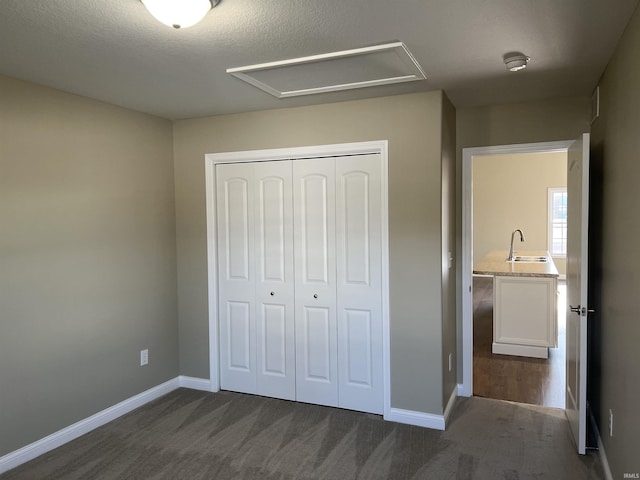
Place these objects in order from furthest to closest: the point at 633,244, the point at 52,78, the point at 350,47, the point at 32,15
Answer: the point at 52,78
the point at 350,47
the point at 633,244
the point at 32,15

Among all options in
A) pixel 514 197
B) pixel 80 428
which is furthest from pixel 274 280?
pixel 514 197

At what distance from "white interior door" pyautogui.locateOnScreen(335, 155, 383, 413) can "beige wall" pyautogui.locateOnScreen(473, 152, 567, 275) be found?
703cm

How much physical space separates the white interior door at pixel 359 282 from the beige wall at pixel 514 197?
23.0ft

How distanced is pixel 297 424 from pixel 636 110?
2714mm

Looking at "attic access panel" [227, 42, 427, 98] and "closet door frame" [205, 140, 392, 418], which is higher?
"attic access panel" [227, 42, 427, 98]

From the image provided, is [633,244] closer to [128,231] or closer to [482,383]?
[482,383]

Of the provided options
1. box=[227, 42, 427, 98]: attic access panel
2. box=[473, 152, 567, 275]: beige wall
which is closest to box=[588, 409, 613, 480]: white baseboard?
box=[227, 42, 427, 98]: attic access panel

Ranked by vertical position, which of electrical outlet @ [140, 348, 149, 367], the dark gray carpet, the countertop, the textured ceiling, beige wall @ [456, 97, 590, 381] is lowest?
the dark gray carpet

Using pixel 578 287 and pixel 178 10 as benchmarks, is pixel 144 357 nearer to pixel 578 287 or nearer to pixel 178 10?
pixel 178 10

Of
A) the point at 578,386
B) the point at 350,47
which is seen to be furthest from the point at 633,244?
the point at 350,47

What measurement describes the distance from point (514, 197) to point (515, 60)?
26.7 feet

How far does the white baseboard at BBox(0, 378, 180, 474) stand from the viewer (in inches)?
106

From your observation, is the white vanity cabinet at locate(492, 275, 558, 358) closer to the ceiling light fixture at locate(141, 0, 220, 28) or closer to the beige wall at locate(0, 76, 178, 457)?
the beige wall at locate(0, 76, 178, 457)

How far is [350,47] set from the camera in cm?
225
